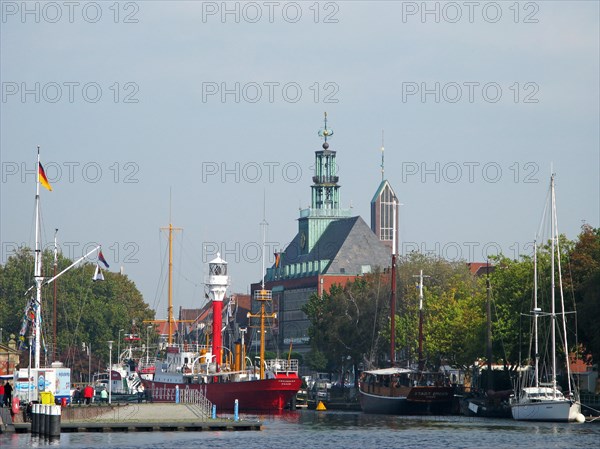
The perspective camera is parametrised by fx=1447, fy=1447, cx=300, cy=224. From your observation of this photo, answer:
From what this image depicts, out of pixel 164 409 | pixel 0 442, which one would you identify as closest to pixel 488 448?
pixel 0 442

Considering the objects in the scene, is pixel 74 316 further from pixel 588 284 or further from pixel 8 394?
pixel 8 394

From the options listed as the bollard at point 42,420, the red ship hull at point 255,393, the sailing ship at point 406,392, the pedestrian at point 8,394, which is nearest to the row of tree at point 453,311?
the sailing ship at point 406,392

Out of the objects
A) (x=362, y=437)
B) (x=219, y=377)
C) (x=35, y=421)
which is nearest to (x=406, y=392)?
(x=219, y=377)

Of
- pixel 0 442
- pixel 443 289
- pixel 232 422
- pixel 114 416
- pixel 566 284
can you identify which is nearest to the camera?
pixel 0 442

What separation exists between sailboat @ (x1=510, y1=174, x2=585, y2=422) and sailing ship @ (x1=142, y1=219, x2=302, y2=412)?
73.6 ft

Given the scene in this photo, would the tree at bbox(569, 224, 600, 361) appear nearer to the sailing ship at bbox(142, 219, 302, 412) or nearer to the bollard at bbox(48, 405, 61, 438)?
the sailing ship at bbox(142, 219, 302, 412)

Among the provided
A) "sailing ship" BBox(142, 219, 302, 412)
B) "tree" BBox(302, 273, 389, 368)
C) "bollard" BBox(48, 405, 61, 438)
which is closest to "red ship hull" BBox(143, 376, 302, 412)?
"sailing ship" BBox(142, 219, 302, 412)

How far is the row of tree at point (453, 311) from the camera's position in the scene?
10825cm

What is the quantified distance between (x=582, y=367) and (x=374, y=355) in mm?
22588

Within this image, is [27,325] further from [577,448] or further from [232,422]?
[577,448]

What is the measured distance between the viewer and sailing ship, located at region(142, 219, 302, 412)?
120 metres

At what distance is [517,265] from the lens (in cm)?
11831

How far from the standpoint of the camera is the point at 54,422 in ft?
225

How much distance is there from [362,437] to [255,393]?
137ft
